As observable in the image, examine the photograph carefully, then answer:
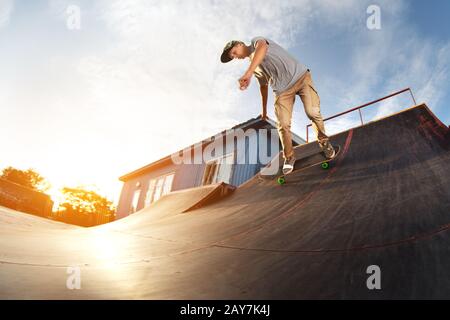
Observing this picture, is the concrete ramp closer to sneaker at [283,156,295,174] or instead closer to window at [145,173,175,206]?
sneaker at [283,156,295,174]

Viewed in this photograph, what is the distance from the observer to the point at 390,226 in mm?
1588

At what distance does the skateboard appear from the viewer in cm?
398

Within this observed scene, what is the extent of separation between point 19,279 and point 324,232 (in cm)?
174

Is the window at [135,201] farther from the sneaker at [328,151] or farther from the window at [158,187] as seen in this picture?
the sneaker at [328,151]

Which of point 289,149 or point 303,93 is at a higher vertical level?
point 303,93

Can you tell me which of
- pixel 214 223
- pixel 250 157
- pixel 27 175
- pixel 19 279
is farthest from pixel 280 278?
pixel 27 175

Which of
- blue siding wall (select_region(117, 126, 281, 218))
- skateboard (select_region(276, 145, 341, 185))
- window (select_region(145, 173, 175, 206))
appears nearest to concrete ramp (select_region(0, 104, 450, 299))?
skateboard (select_region(276, 145, 341, 185))

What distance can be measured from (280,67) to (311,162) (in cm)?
177

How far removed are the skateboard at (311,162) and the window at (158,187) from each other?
9716 mm

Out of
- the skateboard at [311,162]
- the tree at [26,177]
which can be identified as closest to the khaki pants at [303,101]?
the skateboard at [311,162]

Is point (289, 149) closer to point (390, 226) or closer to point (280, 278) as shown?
point (390, 226)

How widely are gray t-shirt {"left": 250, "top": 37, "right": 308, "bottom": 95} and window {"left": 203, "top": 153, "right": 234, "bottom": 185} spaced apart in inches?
266
